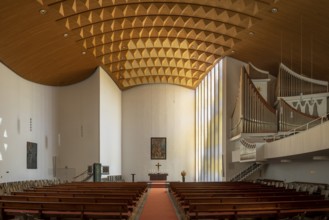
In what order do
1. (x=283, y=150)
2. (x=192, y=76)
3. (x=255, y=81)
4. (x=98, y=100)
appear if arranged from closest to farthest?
(x=283, y=150)
(x=255, y=81)
(x=98, y=100)
(x=192, y=76)

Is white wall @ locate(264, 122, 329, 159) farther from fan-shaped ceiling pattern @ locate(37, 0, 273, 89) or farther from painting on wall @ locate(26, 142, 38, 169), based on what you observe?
painting on wall @ locate(26, 142, 38, 169)

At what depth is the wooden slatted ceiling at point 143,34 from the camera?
19.6 metres

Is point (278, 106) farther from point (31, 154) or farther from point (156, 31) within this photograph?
point (31, 154)

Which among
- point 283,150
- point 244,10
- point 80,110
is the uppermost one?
point 244,10

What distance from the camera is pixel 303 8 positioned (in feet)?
60.5

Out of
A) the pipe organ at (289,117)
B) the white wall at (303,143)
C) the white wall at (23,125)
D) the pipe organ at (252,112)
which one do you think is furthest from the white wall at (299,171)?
the white wall at (23,125)

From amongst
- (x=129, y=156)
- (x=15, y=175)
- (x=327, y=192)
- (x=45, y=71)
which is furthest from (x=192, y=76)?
(x=327, y=192)

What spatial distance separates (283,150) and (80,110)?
672 inches

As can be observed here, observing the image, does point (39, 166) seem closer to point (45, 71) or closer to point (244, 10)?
point (45, 71)

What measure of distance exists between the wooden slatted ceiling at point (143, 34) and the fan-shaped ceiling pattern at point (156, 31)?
0.17 ft

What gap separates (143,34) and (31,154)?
1048 centimetres

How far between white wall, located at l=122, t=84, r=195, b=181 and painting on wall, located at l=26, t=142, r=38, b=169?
1277 cm

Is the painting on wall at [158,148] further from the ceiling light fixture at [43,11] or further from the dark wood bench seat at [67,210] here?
the dark wood bench seat at [67,210]

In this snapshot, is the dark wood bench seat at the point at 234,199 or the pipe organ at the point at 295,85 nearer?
the dark wood bench seat at the point at 234,199
